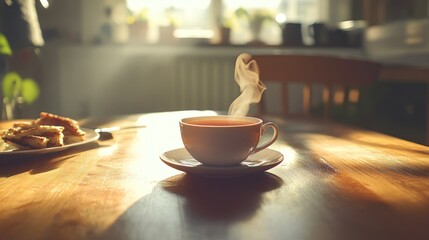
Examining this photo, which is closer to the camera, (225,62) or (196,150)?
(196,150)

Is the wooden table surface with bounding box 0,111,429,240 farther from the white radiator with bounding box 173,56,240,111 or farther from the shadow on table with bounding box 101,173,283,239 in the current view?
the white radiator with bounding box 173,56,240,111

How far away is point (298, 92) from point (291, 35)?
A: 0.39 m

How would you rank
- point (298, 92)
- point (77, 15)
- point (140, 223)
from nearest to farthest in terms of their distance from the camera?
point (140, 223) < point (77, 15) < point (298, 92)

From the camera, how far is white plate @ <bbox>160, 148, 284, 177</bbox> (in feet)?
1.80

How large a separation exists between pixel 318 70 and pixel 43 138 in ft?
3.22

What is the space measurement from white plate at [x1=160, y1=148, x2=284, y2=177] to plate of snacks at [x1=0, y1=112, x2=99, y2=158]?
0.61ft

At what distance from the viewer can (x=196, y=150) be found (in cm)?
60

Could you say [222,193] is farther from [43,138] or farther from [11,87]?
[11,87]

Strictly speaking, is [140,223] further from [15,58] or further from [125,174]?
[15,58]

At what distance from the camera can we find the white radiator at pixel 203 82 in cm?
301

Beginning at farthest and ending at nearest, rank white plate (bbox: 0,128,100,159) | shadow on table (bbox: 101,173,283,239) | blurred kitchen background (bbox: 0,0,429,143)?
blurred kitchen background (bbox: 0,0,429,143) < white plate (bbox: 0,128,100,159) < shadow on table (bbox: 101,173,283,239)

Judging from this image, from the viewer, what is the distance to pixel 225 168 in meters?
0.55

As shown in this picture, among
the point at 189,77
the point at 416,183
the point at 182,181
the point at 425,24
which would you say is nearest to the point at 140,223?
the point at 182,181

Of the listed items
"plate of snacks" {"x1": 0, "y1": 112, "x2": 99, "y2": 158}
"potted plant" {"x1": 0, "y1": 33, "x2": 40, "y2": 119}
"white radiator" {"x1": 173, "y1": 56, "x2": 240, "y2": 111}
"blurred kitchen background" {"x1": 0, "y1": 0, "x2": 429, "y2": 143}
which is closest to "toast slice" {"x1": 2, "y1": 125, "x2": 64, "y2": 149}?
"plate of snacks" {"x1": 0, "y1": 112, "x2": 99, "y2": 158}
